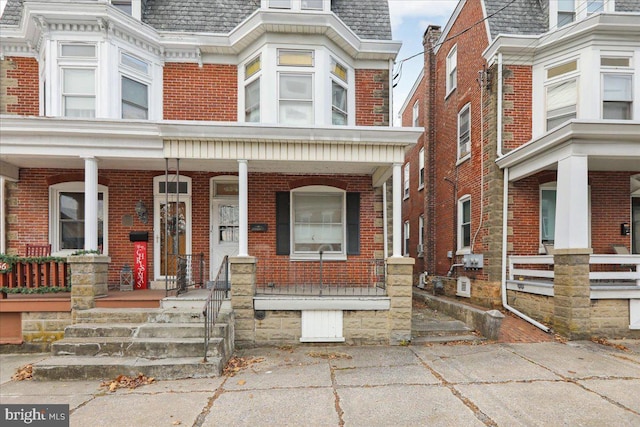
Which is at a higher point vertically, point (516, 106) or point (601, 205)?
point (516, 106)

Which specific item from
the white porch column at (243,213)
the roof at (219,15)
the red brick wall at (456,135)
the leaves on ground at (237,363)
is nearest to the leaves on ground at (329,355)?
the leaves on ground at (237,363)

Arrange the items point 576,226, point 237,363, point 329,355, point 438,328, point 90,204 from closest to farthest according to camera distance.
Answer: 1. point 237,363
2. point 329,355
3. point 576,226
4. point 90,204
5. point 438,328

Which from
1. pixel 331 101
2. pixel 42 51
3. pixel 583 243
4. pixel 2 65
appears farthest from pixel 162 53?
pixel 583 243

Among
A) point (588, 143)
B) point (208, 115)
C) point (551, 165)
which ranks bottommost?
point (551, 165)

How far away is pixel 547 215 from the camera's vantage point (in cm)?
898

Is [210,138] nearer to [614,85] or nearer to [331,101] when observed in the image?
[331,101]

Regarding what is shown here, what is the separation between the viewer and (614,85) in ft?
27.5

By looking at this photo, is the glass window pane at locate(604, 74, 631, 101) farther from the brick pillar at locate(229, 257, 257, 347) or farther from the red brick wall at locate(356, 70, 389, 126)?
the brick pillar at locate(229, 257, 257, 347)

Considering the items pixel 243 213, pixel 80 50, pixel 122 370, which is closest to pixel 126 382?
pixel 122 370

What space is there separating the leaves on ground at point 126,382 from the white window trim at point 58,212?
167 inches

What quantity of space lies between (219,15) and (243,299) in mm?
7201

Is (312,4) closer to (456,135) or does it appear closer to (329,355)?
(456,135)

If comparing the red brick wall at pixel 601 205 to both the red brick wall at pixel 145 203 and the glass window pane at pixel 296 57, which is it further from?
the glass window pane at pixel 296 57

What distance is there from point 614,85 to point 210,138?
8.98 metres
